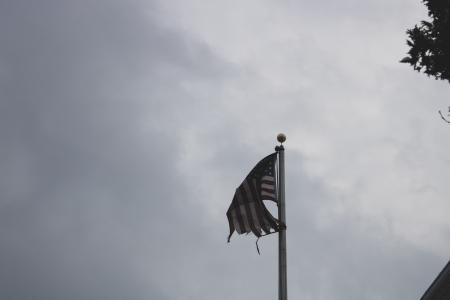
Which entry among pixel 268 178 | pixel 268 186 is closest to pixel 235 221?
pixel 268 186

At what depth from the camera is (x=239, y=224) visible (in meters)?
13.9

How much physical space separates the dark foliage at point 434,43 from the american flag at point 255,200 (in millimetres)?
4565

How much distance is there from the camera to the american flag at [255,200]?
44.7 ft

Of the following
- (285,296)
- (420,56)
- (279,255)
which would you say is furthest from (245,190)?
(420,56)

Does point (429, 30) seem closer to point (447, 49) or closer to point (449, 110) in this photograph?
point (447, 49)

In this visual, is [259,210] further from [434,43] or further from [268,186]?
[434,43]

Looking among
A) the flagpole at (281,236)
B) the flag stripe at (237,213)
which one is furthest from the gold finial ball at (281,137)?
the flag stripe at (237,213)

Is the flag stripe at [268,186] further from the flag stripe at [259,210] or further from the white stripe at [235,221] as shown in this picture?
the white stripe at [235,221]

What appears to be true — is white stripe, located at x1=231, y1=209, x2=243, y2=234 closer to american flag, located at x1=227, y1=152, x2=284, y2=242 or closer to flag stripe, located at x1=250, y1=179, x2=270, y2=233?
american flag, located at x1=227, y1=152, x2=284, y2=242

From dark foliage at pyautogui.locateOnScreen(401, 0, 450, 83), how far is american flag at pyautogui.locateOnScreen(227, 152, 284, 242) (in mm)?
4565

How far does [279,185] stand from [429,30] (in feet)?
17.2

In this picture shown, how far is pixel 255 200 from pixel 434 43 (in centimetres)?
586

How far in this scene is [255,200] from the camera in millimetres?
13984

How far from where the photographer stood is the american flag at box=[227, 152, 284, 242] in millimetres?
13617
